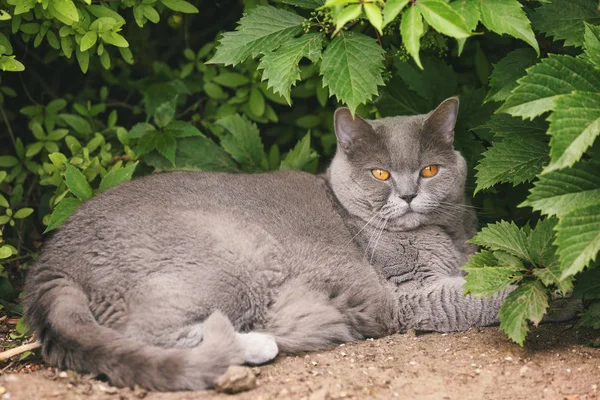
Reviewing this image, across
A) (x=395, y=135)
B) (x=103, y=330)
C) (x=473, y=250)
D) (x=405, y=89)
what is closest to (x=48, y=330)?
(x=103, y=330)

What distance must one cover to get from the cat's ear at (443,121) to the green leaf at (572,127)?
851 mm

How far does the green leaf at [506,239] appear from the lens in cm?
244

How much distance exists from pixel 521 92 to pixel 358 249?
1.03 metres

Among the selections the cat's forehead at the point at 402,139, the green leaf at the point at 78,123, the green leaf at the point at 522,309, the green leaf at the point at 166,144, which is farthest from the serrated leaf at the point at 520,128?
the green leaf at the point at 78,123

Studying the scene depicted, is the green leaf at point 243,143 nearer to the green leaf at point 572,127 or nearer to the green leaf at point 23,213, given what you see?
the green leaf at point 23,213

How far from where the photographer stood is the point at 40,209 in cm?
365

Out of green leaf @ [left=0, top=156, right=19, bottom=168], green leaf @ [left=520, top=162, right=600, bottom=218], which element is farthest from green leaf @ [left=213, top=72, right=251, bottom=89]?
green leaf @ [left=520, top=162, right=600, bottom=218]

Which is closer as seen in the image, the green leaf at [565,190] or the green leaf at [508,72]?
the green leaf at [565,190]

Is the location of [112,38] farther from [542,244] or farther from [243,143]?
[542,244]

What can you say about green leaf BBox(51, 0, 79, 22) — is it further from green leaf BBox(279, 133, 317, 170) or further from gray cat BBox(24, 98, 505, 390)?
green leaf BBox(279, 133, 317, 170)

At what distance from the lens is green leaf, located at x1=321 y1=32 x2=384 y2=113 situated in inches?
99.8

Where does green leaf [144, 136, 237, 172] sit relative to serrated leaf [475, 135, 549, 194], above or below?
below

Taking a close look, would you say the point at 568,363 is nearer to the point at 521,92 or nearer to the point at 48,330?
the point at 521,92

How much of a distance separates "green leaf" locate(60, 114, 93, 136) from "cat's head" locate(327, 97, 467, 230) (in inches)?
54.7
